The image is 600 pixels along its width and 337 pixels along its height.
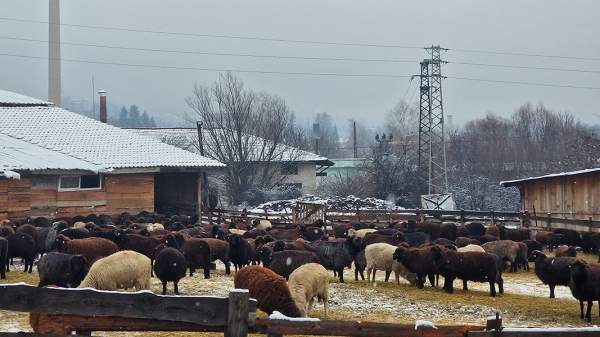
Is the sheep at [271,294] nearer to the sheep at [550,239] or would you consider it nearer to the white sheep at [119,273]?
the white sheep at [119,273]

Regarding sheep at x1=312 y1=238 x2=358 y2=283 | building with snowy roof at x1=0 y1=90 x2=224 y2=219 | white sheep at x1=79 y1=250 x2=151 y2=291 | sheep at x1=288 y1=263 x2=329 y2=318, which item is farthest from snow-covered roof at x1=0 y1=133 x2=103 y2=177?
sheep at x1=288 y1=263 x2=329 y2=318

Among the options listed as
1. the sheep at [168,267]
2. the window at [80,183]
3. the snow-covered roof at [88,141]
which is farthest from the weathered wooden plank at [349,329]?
the snow-covered roof at [88,141]

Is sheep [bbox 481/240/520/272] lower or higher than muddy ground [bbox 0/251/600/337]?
higher

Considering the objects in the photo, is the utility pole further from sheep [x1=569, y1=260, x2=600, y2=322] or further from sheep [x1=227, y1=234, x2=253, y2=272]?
sheep [x1=569, y1=260, x2=600, y2=322]

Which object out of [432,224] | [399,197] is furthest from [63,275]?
[399,197]

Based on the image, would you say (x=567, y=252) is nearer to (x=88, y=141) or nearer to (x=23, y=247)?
(x=23, y=247)

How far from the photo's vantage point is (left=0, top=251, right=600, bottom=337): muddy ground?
15.5 meters

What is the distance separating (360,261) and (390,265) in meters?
1.45

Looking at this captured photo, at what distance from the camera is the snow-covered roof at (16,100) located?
52513mm

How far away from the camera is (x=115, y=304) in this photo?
782cm

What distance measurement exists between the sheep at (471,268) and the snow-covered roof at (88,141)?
2419 centimetres

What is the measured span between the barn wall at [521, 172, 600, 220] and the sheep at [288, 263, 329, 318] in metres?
20.3

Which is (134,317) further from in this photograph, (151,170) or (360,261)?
(151,170)

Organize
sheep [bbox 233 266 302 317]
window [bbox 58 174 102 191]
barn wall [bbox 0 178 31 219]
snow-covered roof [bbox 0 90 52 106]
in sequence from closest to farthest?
sheep [bbox 233 266 302 317], barn wall [bbox 0 178 31 219], window [bbox 58 174 102 191], snow-covered roof [bbox 0 90 52 106]
